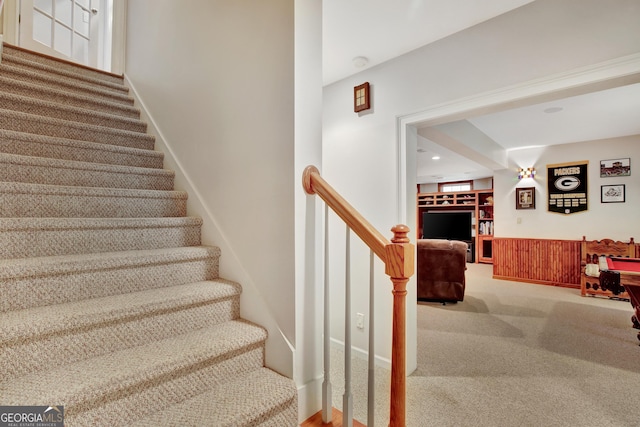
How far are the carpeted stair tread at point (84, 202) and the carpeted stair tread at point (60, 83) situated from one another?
1.32 meters

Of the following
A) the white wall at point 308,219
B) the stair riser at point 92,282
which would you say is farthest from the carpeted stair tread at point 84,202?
the white wall at point 308,219

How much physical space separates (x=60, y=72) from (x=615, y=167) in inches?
294

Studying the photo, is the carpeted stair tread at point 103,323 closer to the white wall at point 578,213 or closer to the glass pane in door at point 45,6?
the glass pane in door at point 45,6

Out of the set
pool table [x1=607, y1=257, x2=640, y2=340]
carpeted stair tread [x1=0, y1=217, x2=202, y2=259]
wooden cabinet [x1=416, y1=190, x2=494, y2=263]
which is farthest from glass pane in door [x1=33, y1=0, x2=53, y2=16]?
wooden cabinet [x1=416, y1=190, x2=494, y2=263]

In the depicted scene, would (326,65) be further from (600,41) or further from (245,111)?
(600,41)

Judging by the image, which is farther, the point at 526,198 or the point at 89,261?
the point at 526,198

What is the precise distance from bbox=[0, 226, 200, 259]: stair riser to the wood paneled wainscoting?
607 centimetres

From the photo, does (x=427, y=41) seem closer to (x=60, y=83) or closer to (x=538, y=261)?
(x=60, y=83)

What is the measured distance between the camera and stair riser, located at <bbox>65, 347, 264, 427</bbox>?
0.96 metres

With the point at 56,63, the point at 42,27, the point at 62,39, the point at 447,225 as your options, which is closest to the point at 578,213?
the point at 447,225

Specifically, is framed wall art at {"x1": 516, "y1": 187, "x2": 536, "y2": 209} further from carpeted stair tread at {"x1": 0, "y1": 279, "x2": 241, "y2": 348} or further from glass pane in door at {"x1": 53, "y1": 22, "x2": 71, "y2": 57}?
glass pane in door at {"x1": 53, "y1": 22, "x2": 71, "y2": 57}

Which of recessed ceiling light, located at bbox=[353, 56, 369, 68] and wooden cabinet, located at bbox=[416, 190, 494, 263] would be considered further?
wooden cabinet, located at bbox=[416, 190, 494, 263]

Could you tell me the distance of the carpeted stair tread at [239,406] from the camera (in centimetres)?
105

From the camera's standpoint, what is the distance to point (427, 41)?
2236 mm
